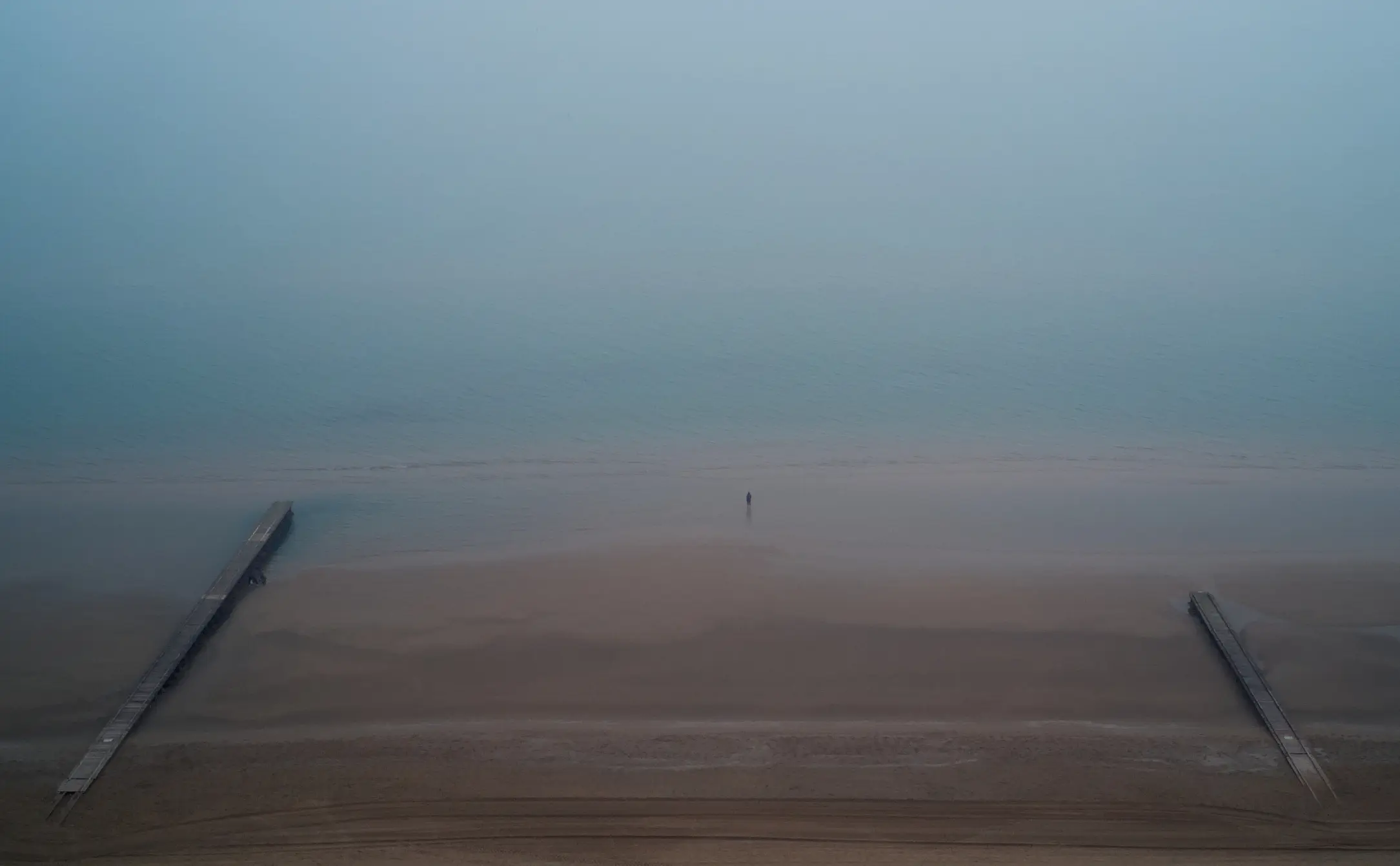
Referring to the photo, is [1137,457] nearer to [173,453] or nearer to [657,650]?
[657,650]

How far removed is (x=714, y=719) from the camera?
7387mm

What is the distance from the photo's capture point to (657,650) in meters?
8.24

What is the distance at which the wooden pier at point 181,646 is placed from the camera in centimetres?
652

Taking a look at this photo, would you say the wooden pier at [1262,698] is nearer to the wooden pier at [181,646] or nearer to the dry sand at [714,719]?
the dry sand at [714,719]

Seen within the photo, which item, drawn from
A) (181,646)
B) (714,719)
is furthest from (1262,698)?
(181,646)

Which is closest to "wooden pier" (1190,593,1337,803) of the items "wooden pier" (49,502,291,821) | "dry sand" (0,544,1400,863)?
"dry sand" (0,544,1400,863)

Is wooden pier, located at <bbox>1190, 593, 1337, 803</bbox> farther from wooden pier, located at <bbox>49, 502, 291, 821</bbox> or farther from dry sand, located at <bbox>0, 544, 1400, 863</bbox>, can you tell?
wooden pier, located at <bbox>49, 502, 291, 821</bbox>

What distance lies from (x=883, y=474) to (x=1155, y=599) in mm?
3494

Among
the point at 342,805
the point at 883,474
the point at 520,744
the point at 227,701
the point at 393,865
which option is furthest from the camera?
the point at 883,474

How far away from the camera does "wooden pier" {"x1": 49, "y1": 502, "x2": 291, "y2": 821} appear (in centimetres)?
652

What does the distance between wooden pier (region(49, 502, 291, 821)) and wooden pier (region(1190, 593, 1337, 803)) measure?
24.4 ft

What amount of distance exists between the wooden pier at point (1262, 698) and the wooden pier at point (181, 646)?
745 centimetres

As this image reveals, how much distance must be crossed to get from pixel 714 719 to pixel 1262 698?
3.77 metres

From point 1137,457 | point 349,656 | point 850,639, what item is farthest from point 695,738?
point 1137,457
